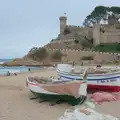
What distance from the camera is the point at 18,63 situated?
65.4m

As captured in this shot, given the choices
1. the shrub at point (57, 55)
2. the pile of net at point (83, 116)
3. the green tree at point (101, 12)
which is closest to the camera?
the pile of net at point (83, 116)

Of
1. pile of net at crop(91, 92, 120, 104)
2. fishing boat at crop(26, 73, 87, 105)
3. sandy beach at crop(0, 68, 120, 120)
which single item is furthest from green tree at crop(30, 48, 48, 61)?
fishing boat at crop(26, 73, 87, 105)

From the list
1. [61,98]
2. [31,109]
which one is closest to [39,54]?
[61,98]

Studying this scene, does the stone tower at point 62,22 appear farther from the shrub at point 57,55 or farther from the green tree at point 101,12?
the shrub at point 57,55

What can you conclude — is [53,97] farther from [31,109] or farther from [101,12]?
[101,12]

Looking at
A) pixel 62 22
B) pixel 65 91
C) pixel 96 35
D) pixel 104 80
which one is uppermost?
pixel 62 22

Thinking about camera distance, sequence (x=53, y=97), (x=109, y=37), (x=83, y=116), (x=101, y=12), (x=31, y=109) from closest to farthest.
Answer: (x=83, y=116) < (x=31, y=109) < (x=53, y=97) < (x=109, y=37) < (x=101, y=12)

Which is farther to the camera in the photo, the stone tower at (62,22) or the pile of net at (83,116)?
the stone tower at (62,22)

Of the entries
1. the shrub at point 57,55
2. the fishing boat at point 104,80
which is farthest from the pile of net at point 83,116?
the shrub at point 57,55

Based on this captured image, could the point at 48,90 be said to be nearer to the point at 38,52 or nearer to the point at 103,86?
the point at 103,86

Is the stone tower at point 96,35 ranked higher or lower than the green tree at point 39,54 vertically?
Result: higher

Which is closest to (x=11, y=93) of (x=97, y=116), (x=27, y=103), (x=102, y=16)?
(x=27, y=103)

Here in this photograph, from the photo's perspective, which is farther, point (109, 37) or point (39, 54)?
point (109, 37)

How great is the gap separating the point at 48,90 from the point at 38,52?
167 ft
